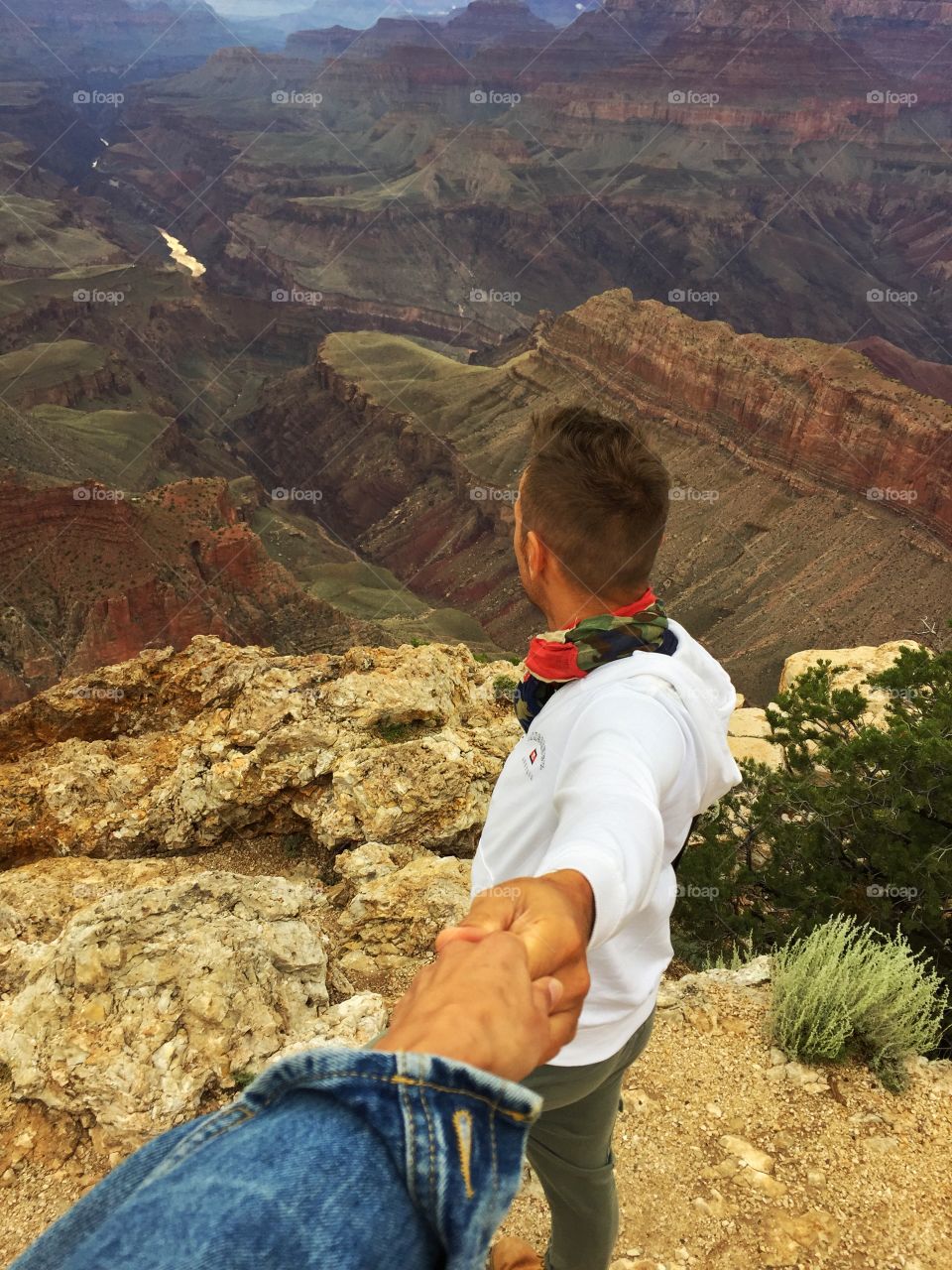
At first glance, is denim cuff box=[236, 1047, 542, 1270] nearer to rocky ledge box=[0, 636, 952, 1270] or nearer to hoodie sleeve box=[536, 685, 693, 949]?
hoodie sleeve box=[536, 685, 693, 949]

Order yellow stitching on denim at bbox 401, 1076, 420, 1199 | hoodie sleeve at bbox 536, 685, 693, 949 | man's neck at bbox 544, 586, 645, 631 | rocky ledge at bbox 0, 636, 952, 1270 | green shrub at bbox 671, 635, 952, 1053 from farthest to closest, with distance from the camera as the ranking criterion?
green shrub at bbox 671, 635, 952, 1053, rocky ledge at bbox 0, 636, 952, 1270, man's neck at bbox 544, 586, 645, 631, hoodie sleeve at bbox 536, 685, 693, 949, yellow stitching on denim at bbox 401, 1076, 420, 1199

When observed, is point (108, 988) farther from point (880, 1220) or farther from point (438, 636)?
point (438, 636)

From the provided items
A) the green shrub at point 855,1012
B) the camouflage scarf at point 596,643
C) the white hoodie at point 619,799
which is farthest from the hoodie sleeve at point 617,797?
the green shrub at point 855,1012

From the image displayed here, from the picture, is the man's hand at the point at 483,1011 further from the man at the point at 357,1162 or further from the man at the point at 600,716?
the man at the point at 600,716

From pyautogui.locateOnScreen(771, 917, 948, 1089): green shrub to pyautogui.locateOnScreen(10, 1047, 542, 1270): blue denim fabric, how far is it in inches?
150

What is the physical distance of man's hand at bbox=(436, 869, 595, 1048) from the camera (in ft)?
4.34

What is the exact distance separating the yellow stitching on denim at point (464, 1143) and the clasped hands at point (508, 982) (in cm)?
7

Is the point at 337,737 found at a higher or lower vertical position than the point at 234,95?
lower

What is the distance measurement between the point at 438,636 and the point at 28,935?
980 inches

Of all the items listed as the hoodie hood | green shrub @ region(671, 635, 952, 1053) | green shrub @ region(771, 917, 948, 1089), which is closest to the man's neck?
the hoodie hood

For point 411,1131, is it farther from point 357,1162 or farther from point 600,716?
point 600,716

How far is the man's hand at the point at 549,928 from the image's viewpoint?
132cm

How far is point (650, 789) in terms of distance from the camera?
5.60 feet

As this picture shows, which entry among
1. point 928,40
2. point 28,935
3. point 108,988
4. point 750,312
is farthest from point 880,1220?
point 928,40
